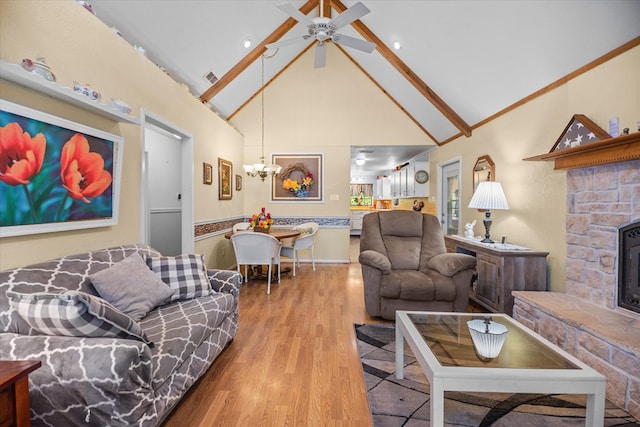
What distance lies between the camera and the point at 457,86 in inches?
161

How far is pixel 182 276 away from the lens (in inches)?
93.8

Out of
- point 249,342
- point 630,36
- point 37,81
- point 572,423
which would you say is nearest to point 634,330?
point 572,423

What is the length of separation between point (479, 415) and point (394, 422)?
1.58 ft

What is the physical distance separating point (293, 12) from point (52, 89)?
6.49ft

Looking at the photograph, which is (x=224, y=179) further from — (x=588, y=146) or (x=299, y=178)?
(x=588, y=146)

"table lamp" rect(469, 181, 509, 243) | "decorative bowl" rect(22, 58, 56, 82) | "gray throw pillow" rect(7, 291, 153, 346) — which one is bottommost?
"gray throw pillow" rect(7, 291, 153, 346)

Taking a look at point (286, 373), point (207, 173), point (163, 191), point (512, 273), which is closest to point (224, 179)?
point (207, 173)

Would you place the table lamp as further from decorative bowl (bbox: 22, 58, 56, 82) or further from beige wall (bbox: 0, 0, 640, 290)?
decorative bowl (bbox: 22, 58, 56, 82)

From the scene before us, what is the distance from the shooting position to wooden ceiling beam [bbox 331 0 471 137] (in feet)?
14.4

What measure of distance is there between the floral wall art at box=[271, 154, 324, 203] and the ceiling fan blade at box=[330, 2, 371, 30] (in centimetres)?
327

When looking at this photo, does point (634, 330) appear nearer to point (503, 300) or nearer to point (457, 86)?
point (503, 300)

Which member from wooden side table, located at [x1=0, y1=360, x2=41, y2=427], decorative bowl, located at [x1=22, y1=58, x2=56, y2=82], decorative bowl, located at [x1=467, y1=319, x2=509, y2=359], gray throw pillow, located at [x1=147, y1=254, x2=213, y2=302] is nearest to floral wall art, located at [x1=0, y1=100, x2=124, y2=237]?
decorative bowl, located at [x1=22, y1=58, x2=56, y2=82]

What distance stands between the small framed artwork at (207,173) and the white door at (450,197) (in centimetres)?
401

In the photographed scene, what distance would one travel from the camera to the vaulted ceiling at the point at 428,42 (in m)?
2.49
